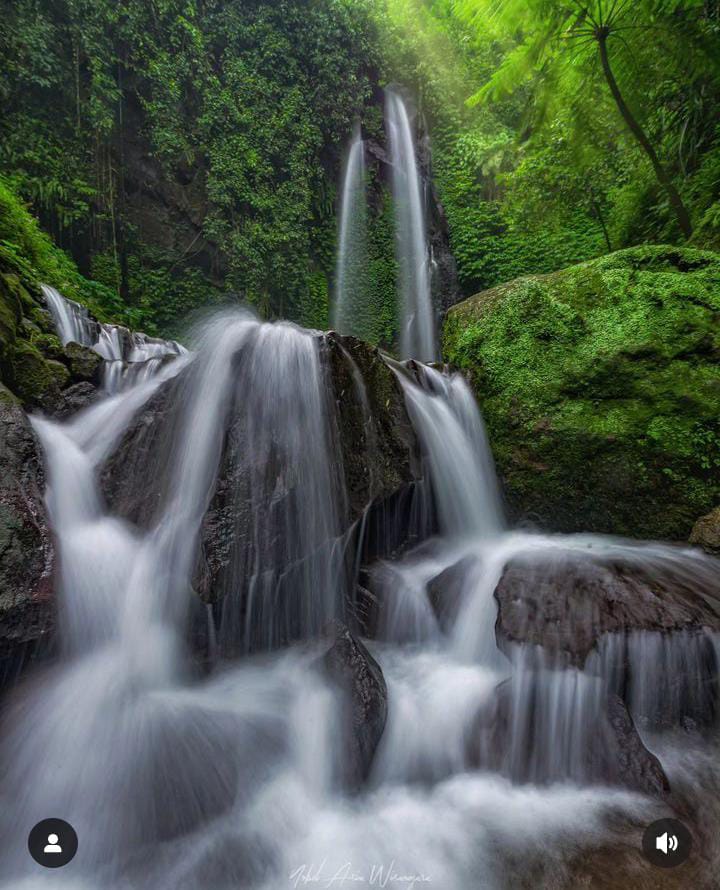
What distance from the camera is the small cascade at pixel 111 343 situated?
5.88 m

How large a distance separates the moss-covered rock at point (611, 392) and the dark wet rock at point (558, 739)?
8.27 feet

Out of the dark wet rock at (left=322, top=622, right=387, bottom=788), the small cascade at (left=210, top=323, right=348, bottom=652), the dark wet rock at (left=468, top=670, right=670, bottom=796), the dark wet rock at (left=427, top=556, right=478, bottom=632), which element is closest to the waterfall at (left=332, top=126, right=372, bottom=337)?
the small cascade at (left=210, top=323, right=348, bottom=652)

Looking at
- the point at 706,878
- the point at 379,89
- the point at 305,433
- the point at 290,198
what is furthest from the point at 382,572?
the point at 379,89

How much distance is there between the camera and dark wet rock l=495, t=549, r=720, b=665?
2.93 meters

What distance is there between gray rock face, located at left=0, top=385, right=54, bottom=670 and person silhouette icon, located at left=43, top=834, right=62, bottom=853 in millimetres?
994

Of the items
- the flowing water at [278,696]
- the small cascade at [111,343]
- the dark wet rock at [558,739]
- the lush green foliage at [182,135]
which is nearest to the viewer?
the flowing water at [278,696]

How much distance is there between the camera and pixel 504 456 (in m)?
5.51

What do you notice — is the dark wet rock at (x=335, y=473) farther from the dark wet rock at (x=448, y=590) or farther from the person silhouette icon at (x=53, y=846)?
the person silhouette icon at (x=53, y=846)

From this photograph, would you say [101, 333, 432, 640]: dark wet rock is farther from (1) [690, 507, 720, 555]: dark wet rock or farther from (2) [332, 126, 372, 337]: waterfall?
(2) [332, 126, 372, 337]: waterfall

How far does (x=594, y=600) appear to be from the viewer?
3127mm

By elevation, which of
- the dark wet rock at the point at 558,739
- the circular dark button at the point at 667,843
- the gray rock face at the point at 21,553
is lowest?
the circular dark button at the point at 667,843

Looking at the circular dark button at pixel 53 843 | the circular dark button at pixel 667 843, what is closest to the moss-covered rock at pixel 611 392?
the circular dark button at pixel 667 843

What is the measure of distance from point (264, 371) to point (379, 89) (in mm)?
16968

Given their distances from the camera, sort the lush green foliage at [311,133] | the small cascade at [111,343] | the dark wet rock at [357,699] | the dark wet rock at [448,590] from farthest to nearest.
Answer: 1. the lush green foliage at [311,133]
2. the small cascade at [111,343]
3. the dark wet rock at [448,590]
4. the dark wet rock at [357,699]
